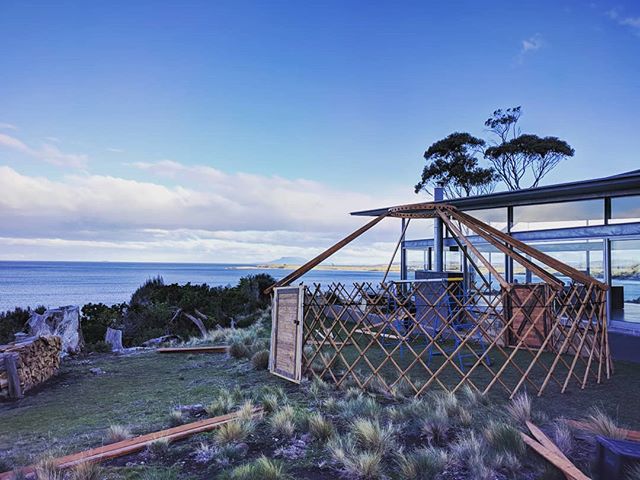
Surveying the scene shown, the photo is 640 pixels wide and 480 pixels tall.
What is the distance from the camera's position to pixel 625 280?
6.89m

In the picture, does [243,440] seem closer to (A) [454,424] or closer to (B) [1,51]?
(A) [454,424]

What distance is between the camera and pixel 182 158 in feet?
43.5

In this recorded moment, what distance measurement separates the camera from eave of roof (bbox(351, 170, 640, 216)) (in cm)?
645

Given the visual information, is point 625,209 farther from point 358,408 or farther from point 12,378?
point 12,378

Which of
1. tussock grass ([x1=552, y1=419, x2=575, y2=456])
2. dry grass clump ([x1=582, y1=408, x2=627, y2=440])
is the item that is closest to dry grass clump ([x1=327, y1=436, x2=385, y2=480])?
tussock grass ([x1=552, y1=419, x2=575, y2=456])

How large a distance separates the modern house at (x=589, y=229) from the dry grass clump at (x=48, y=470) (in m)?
6.24

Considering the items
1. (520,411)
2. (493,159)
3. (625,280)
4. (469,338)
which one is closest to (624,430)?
(520,411)

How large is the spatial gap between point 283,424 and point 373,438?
2.45 ft

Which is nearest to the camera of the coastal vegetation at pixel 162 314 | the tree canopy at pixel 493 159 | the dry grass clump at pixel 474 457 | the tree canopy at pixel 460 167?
the dry grass clump at pixel 474 457

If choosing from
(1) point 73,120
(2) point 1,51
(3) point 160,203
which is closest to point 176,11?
(2) point 1,51

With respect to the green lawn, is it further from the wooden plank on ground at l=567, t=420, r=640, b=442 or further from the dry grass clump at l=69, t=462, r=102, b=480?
the dry grass clump at l=69, t=462, r=102, b=480

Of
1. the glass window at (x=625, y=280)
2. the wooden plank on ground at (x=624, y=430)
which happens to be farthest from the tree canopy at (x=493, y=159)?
the wooden plank on ground at (x=624, y=430)

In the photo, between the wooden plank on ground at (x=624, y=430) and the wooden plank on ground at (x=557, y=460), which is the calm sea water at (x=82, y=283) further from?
the wooden plank on ground at (x=557, y=460)

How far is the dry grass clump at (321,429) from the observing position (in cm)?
308
